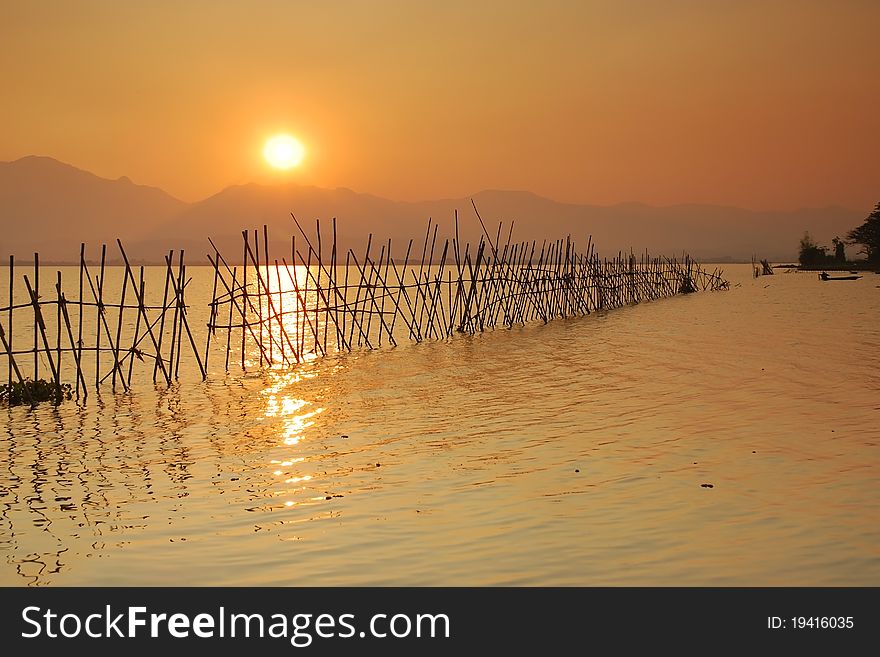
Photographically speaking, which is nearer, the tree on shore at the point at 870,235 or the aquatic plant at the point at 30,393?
the aquatic plant at the point at 30,393

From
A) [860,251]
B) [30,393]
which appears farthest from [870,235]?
[30,393]

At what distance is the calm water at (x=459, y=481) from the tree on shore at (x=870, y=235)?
147ft

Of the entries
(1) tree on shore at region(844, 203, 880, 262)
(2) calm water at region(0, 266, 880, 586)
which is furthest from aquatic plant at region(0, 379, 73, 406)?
(1) tree on shore at region(844, 203, 880, 262)

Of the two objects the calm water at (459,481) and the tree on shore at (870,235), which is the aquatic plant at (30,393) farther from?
the tree on shore at (870,235)

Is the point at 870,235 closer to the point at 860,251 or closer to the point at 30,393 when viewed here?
the point at 860,251

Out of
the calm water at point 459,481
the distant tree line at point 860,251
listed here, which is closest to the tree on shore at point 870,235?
the distant tree line at point 860,251

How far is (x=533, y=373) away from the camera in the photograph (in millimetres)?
11750

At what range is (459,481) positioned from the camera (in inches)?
234

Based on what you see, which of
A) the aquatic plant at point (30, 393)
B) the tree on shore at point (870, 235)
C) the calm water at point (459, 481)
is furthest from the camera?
the tree on shore at point (870, 235)

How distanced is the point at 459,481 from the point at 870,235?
174 feet

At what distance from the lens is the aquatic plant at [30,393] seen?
10031 millimetres
